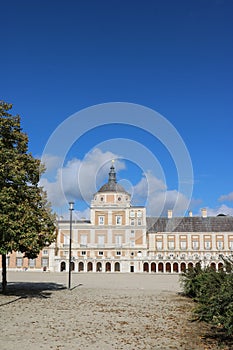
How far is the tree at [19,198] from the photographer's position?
18.8m

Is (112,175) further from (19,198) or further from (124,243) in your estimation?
(19,198)

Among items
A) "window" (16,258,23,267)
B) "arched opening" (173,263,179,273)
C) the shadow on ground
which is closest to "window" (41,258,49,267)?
"window" (16,258,23,267)

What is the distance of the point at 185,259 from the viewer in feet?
234

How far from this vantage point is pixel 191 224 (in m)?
79.4

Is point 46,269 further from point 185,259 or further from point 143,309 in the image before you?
point 143,309

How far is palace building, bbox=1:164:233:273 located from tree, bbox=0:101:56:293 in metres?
47.7

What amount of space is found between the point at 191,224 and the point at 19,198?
6341 centimetres

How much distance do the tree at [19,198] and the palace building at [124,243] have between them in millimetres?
47653

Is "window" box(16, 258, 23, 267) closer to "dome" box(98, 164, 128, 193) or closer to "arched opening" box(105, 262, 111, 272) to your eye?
"arched opening" box(105, 262, 111, 272)

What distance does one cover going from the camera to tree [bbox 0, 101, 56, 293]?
18750 mm

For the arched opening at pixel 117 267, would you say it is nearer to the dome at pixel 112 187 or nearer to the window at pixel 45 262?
the window at pixel 45 262

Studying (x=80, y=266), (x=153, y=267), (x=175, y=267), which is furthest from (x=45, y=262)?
(x=175, y=267)

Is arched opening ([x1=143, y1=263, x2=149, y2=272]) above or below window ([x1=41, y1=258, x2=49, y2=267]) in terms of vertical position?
below

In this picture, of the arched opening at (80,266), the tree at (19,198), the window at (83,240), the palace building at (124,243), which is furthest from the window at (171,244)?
the tree at (19,198)
